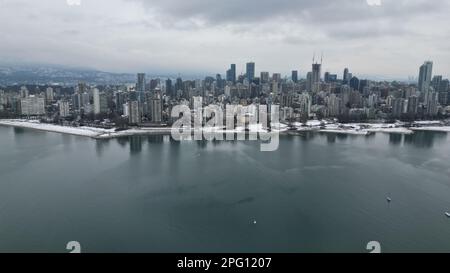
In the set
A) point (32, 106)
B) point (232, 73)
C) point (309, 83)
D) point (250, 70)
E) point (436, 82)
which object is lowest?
point (32, 106)

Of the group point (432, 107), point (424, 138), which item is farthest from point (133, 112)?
point (432, 107)

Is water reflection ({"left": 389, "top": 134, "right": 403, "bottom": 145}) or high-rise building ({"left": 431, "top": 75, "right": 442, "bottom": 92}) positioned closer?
water reflection ({"left": 389, "top": 134, "right": 403, "bottom": 145})

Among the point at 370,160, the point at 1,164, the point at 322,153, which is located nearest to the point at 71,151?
the point at 1,164

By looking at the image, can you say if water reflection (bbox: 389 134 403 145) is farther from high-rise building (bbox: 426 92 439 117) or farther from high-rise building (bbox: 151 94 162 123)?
high-rise building (bbox: 151 94 162 123)

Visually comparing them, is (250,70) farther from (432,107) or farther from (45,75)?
(45,75)

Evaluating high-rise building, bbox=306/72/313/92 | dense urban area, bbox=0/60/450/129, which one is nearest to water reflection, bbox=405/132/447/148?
dense urban area, bbox=0/60/450/129

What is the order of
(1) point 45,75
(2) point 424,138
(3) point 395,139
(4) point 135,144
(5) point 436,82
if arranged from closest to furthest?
(4) point 135,144
(3) point 395,139
(2) point 424,138
(5) point 436,82
(1) point 45,75
